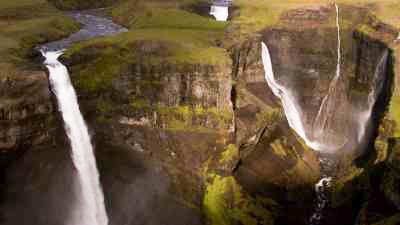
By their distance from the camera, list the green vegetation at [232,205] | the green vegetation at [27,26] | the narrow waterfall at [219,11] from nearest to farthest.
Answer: the green vegetation at [232,205]
the green vegetation at [27,26]
the narrow waterfall at [219,11]

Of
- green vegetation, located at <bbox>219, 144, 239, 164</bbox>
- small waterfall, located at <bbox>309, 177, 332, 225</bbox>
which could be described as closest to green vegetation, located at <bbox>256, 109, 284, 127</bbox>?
green vegetation, located at <bbox>219, 144, 239, 164</bbox>

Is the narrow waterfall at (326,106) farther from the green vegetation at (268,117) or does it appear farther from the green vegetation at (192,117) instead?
the green vegetation at (192,117)

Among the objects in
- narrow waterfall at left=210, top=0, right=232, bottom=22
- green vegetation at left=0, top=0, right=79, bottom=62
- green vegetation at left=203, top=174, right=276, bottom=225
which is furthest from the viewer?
narrow waterfall at left=210, top=0, right=232, bottom=22

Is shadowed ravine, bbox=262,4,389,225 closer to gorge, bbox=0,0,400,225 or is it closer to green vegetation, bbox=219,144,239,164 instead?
gorge, bbox=0,0,400,225

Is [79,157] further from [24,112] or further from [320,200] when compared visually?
[320,200]

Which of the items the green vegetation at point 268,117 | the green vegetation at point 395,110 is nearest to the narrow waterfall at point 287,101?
the green vegetation at point 268,117

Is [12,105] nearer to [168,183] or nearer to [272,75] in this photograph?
[168,183]
